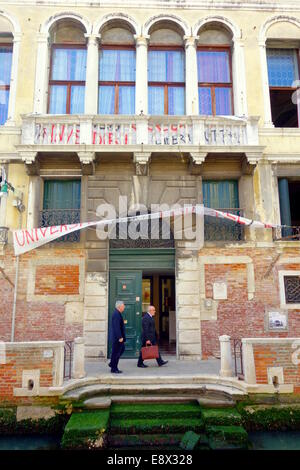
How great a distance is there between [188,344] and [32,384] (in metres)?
4.24

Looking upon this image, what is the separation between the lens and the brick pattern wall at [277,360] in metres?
6.34

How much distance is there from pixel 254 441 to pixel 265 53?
1070 centimetres

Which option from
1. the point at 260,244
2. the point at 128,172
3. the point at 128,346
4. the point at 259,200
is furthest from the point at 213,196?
the point at 128,346

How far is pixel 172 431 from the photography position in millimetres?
5535

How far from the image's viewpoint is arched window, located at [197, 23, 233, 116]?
419 inches

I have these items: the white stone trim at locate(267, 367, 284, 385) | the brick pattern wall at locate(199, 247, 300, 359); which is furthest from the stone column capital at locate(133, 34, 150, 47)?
the white stone trim at locate(267, 367, 284, 385)

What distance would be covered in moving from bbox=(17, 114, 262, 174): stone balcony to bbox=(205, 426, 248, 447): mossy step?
6.48m

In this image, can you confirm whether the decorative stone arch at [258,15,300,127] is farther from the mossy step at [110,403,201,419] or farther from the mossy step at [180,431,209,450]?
the mossy step at [180,431,209,450]

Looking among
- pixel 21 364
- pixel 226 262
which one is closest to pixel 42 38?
pixel 226 262

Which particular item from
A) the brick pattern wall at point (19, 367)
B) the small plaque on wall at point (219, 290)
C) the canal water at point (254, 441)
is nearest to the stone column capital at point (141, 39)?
the small plaque on wall at point (219, 290)

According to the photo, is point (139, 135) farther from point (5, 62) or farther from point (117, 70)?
point (5, 62)

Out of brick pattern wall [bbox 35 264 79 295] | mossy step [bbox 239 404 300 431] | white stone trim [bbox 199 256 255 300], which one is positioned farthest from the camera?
white stone trim [bbox 199 256 255 300]

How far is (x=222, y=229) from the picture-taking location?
32.0ft

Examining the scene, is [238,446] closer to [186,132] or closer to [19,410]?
[19,410]
